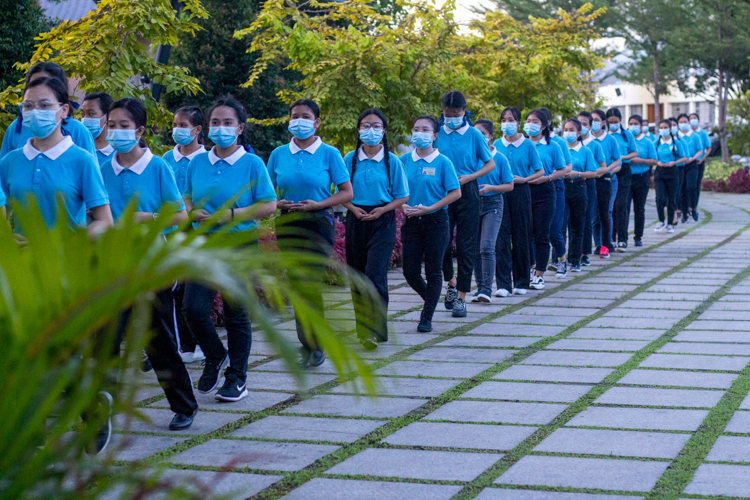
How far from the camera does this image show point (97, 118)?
243 inches

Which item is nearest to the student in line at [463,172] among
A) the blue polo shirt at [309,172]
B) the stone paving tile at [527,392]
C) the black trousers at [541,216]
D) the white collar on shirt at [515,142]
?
the white collar on shirt at [515,142]

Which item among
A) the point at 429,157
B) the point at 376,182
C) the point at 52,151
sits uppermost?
the point at 52,151

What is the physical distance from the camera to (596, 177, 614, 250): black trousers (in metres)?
12.6

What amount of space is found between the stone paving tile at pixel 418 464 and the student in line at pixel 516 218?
5164 mm

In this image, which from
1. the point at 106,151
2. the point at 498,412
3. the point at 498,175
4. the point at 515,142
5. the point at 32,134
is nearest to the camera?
the point at 498,412

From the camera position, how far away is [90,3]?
17469 mm

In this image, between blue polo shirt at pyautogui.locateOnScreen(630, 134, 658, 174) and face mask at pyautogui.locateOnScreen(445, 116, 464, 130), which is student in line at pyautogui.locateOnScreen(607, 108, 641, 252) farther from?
face mask at pyautogui.locateOnScreen(445, 116, 464, 130)

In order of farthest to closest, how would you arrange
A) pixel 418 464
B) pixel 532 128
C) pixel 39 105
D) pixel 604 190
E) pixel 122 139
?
pixel 604 190 < pixel 532 128 < pixel 122 139 < pixel 39 105 < pixel 418 464

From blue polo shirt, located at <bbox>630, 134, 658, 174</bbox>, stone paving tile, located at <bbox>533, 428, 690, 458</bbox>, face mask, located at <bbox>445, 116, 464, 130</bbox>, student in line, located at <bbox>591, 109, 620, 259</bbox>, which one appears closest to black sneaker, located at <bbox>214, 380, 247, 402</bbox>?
stone paving tile, located at <bbox>533, 428, 690, 458</bbox>

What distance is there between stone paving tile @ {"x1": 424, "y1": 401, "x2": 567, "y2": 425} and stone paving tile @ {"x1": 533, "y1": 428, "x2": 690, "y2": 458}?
0.27 meters

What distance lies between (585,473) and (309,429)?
1.39 metres

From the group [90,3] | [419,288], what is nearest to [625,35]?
[90,3]

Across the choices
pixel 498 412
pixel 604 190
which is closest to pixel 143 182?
pixel 498 412

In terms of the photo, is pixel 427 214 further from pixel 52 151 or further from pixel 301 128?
pixel 52 151
